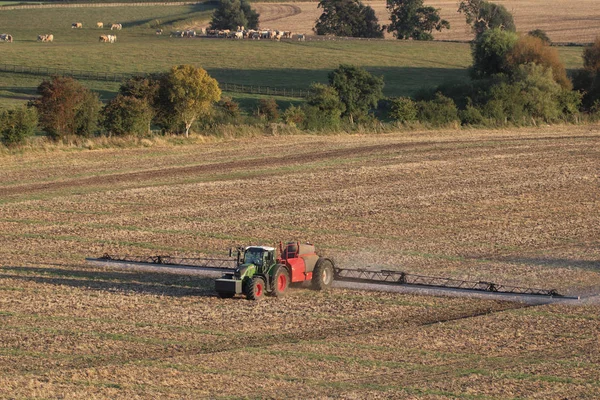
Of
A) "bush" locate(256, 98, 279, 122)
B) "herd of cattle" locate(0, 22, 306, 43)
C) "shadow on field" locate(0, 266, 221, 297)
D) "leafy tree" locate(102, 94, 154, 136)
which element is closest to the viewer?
"shadow on field" locate(0, 266, 221, 297)

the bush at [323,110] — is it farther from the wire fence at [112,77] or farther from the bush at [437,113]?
the wire fence at [112,77]

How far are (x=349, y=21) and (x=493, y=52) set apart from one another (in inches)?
2808

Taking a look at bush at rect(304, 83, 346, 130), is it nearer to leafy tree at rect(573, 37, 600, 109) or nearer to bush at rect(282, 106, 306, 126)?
bush at rect(282, 106, 306, 126)

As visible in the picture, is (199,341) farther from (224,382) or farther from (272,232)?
(272,232)

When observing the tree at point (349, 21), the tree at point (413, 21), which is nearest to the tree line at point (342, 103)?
the tree at point (413, 21)

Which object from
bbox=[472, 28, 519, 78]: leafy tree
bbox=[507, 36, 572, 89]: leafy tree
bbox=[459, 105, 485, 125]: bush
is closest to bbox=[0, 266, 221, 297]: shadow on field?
bbox=[459, 105, 485, 125]: bush

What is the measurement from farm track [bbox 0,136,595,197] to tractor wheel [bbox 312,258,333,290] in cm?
1796

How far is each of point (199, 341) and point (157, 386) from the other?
2553mm

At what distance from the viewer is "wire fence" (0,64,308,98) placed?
Result: 9224cm

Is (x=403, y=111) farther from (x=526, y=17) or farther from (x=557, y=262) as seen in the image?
(x=526, y=17)

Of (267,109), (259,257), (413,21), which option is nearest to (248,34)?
(413,21)

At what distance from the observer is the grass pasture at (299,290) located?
1531 cm

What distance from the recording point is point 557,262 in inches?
958

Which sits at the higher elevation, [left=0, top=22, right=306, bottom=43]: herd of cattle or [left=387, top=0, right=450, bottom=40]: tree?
[left=387, top=0, right=450, bottom=40]: tree
